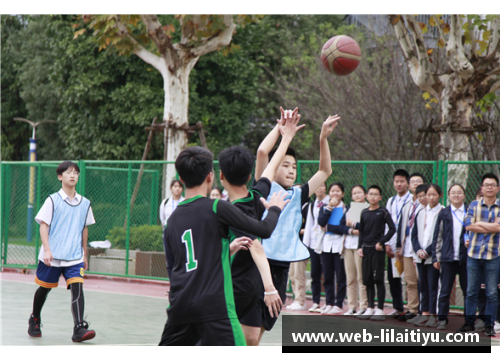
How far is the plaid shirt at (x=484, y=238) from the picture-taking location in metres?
7.41

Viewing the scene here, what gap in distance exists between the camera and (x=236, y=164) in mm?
3965

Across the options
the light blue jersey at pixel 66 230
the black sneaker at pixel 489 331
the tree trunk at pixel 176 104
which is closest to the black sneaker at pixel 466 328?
the black sneaker at pixel 489 331

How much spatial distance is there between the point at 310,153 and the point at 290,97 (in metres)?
2.33

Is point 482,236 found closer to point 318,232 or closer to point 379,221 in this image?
point 379,221

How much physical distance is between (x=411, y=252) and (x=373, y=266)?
56cm

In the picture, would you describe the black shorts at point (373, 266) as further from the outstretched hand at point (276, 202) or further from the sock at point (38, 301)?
the outstretched hand at point (276, 202)

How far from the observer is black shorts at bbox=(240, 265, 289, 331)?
4273 mm

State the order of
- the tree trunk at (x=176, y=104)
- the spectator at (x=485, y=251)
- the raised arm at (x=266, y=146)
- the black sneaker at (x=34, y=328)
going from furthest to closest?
1. the tree trunk at (x=176, y=104)
2. the spectator at (x=485, y=251)
3. the black sneaker at (x=34, y=328)
4. the raised arm at (x=266, y=146)

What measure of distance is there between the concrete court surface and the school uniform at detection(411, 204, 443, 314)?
2040 mm

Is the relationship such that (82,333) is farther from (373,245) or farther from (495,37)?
(495,37)

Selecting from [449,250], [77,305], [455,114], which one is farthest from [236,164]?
[455,114]

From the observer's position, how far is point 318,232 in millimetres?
9492

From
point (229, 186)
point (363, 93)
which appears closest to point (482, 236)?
point (229, 186)

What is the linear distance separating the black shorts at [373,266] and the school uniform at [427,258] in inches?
19.8
